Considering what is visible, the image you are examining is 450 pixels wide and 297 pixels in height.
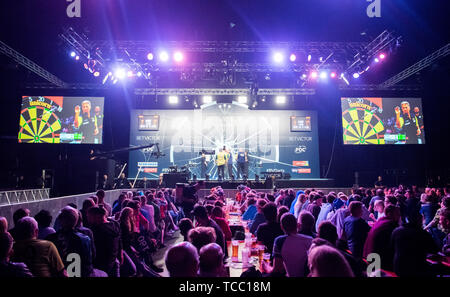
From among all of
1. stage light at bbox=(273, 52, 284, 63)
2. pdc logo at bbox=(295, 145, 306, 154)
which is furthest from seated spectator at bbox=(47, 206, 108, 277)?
pdc logo at bbox=(295, 145, 306, 154)

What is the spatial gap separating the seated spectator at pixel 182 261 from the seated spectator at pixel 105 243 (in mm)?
1559

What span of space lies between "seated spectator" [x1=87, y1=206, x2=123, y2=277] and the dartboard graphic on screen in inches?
491

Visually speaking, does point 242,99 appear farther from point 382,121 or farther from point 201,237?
point 201,237

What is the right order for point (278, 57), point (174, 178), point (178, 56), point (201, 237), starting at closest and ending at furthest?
point (201, 237)
point (178, 56)
point (278, 57)
point (174, 178)

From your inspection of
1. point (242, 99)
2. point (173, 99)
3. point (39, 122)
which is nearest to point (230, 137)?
point (242, 99)

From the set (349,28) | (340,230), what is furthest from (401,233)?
(349,28)

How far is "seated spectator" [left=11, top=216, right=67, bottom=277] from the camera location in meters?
2.33

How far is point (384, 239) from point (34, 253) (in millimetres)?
3445

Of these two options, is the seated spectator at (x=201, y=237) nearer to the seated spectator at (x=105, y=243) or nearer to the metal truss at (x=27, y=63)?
the seated spectator at (x=105, y=243)

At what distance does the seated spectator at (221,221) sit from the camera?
3.62m

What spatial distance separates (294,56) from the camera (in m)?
10.4

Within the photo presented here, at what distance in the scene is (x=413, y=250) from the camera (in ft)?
8.81

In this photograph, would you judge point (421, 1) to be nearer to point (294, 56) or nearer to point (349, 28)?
point (349, 28)

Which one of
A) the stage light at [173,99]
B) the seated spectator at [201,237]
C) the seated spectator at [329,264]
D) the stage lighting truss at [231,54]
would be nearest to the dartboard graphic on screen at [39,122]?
the stage lighting truss at [231,54]
